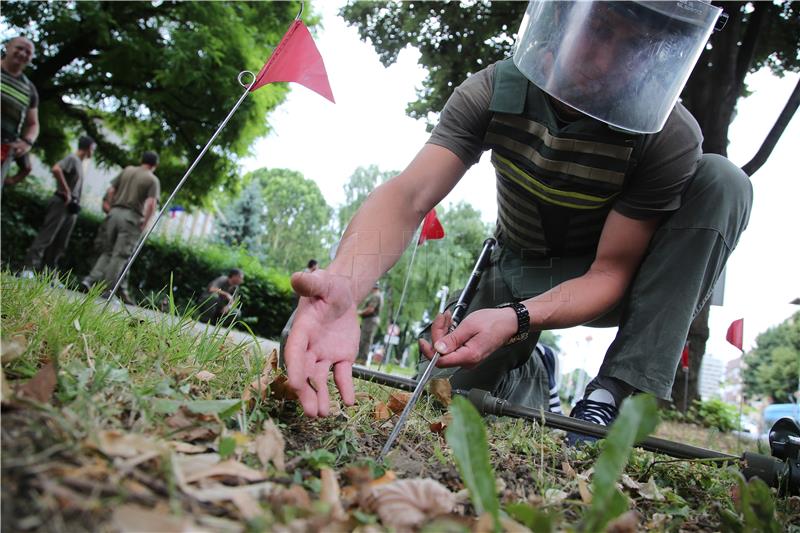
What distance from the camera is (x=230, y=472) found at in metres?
0.91

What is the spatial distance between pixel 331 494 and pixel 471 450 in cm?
22

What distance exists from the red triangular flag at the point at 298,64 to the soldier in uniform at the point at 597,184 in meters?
0.65

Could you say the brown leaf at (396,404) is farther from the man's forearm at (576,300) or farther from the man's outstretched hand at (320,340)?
the man's forearm at (576,300)

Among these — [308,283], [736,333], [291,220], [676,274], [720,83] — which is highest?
[291,220]

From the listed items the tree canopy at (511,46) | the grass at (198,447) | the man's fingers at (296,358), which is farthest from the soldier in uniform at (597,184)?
the tree canopy at (511,46)

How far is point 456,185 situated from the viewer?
7.83 feet

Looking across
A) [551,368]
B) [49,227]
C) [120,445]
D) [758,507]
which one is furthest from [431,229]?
[120,445]

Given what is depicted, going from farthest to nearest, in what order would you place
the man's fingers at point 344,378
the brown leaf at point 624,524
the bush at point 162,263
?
the bush at point 162,263 → the man's fingers at point 344,378 → the brown leaf at point 624,524

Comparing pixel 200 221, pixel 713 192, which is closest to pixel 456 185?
pixel 713 192

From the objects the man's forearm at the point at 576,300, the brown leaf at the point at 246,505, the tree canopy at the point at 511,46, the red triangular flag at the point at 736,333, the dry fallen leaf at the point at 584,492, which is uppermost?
the tree canopy at the point at 511,46

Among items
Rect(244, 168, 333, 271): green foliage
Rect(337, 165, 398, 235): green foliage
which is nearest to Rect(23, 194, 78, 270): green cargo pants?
Rect(337, 165, 398, 235): green foliage

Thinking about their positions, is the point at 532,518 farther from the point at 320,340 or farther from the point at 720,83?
the point at 720,83

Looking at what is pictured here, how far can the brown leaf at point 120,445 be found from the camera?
0.83 m

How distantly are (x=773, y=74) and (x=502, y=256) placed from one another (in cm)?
887
